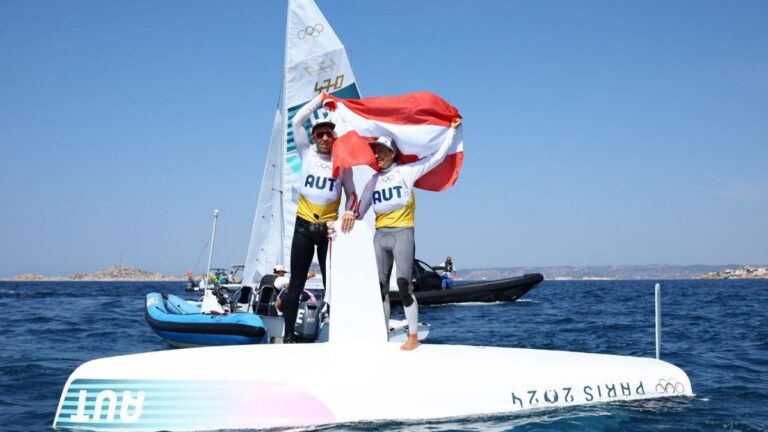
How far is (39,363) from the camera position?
848 centimetres

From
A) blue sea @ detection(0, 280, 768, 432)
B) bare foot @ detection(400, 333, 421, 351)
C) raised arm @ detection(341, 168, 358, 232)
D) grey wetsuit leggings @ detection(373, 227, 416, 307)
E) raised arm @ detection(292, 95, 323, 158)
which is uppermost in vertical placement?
raised arm @ detection(292, 95, 323, 158)

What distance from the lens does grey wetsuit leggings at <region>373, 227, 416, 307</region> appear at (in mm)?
5797

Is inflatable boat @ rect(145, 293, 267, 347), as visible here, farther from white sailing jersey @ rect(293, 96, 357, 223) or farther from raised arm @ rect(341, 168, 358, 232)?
raised arm @ rect(341, 168, 358, 232)

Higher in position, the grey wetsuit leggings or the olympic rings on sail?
the olympic rings on sail

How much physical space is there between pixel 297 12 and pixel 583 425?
11782 mm

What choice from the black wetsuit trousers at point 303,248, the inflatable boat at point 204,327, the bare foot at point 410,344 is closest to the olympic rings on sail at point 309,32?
the inflatable boat at point 204,327

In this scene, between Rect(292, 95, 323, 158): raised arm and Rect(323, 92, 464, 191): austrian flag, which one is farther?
Rect(323, 92, 464, 191): austrian flag

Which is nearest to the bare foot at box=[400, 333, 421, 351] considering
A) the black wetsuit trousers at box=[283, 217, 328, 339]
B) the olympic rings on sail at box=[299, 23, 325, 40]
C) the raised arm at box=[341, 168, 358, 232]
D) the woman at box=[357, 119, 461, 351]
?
the woman at box=[357, 119, 461, 351]

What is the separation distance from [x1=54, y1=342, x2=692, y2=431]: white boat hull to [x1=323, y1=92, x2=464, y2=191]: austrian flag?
1856mm

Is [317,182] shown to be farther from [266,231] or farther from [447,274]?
[447,274]

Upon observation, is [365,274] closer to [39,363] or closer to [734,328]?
[39,363]

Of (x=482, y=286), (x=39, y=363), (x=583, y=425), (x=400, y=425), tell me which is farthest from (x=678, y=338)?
(x=482, y=286)

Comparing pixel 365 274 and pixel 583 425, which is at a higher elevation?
pixel 365 274

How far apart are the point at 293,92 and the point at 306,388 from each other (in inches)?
389
